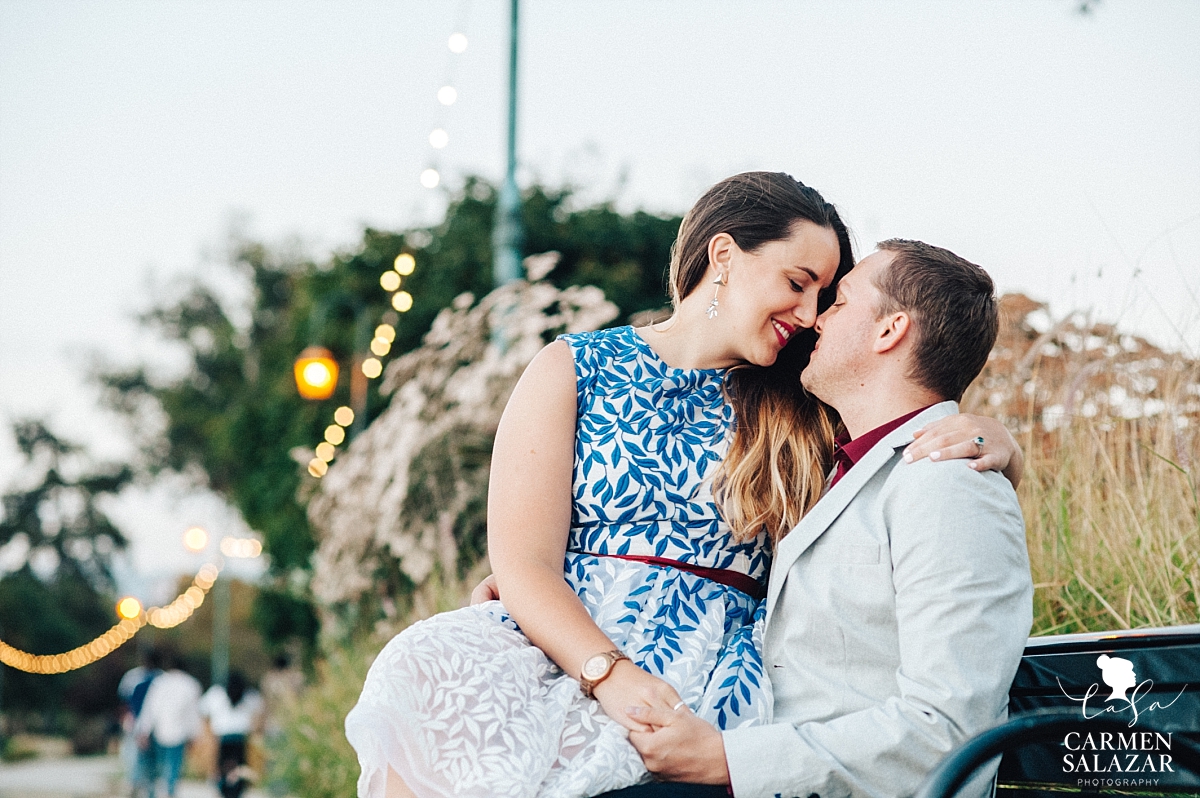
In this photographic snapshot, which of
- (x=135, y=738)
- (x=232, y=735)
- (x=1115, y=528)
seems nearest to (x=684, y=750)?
(x=1115, y=528)

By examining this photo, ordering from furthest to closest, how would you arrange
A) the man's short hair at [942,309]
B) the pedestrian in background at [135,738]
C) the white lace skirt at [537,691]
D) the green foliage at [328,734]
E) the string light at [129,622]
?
the string light at [129,622] → the pedestrian in background at [135,738] → the green foliage at [328,734] → the man's short hair at [942,309] → the white lace skirt at [537,691]

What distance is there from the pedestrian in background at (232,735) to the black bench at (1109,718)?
31.6 feet

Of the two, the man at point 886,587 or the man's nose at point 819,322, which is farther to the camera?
the man's nose at point 819,322

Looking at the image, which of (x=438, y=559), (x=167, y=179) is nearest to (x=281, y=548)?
(x=167, y=179)

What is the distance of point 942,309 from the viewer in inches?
84.2

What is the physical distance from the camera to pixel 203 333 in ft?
113

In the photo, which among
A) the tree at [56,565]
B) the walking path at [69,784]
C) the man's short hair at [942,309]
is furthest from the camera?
the tree at [56,565]

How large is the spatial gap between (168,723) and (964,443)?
11190mm

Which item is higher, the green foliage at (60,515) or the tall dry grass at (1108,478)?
the tall dry grass at (1108,478)

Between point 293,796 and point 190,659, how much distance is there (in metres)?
39.5

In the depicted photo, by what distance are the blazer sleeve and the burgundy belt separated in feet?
1.59

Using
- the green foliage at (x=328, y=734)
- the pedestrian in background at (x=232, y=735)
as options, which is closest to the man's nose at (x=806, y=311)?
the green foliage at (x=328, y=734)

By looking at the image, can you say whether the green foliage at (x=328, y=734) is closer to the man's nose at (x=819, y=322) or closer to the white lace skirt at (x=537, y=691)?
the white lace skirt at (x=537, y=691)

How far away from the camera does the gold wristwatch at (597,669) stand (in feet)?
6.39
